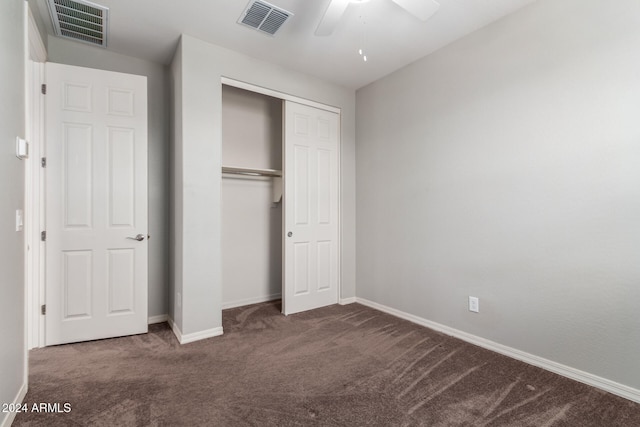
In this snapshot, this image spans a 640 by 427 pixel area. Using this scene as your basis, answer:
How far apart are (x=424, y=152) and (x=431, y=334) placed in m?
1.72

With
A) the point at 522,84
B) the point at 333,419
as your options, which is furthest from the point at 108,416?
the point at 522,84

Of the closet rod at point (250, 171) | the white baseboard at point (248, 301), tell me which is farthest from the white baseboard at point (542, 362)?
the closet rod at point (250, 171)

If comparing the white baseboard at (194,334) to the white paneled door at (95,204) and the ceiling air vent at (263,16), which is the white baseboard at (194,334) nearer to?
the white paneled door at (95,204)

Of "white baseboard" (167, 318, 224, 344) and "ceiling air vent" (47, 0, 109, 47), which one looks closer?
"ceiling air vent" (47, 0, 109, 47)

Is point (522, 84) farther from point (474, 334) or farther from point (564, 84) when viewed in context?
point (474, 334)

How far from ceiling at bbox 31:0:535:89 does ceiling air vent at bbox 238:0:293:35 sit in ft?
0.17

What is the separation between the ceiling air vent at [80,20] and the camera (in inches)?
88.7

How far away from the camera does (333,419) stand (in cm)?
164

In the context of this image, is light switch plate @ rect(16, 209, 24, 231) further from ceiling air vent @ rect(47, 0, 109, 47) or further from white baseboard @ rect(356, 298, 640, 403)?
white baseboard @ rect(356, 298, 640, 403)

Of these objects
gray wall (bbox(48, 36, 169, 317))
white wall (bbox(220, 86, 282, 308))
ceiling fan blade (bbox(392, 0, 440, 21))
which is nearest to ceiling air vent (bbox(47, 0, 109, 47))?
gray wall (bbox(48, 36, 169, 317))

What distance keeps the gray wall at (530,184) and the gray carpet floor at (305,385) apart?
0.36 meters

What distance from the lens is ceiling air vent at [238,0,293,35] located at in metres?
2.30

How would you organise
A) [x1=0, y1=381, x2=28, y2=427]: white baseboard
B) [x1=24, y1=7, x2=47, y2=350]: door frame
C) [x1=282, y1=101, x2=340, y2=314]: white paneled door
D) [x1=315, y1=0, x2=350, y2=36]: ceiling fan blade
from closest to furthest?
[x1=0, y1=381, x2=28, y2=427]: white baseboard → [x1=315, y1=0, x2=350, y2=36]: ceiling fan blade → [x1=24, y1=7, x2=47, y2=350]: door frame → [x1=282, y1=101, x2=340, y2=314]: white paneled door

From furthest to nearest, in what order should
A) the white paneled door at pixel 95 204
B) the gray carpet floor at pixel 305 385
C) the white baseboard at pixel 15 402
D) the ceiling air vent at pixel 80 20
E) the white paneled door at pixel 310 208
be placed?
the white paneled door at pixel 310 208 → the white paneled door at pixel 95 204 → the ceiling air vent at pixel 80 20 → the gray carpet floor at pixel 305 385 → the white baseboard at pixel 15 402
